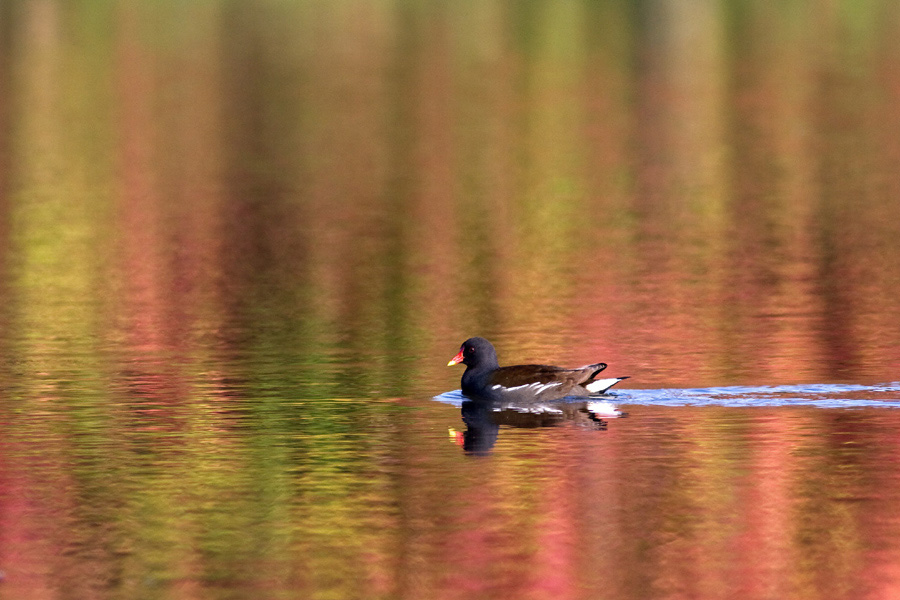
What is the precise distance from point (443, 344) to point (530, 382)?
15.9ft

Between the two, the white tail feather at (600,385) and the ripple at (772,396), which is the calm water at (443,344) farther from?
the white tail feather at (600,385)

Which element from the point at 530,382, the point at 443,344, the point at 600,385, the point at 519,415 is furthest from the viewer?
the point at 443,344

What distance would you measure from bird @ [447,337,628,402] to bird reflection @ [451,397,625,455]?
0.31ft

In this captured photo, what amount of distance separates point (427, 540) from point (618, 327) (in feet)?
42.7

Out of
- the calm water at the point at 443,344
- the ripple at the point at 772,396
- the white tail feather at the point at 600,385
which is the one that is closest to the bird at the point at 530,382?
the white tail feather at the point at 600,385

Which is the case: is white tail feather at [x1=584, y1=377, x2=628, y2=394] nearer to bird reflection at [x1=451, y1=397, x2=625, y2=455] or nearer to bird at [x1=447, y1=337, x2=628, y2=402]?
bird at [x1=447, y1=337, x2=628, y2=402]

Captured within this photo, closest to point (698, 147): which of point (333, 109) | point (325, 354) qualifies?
point (333, 109)

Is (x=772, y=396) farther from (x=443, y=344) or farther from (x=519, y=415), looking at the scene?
(x=443, y=344)

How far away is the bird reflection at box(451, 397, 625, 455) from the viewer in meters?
21.6

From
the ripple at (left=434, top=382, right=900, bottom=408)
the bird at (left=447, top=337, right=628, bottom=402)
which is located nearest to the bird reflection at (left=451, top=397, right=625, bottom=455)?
the bird at (left=447, top=337, right=628, bottom=402)

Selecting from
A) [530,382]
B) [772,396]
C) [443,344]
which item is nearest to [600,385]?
[530,382]

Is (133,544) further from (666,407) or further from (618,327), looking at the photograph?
(618,327)

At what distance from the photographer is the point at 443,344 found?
2838cm

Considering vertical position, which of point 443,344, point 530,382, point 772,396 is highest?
point 530,382
